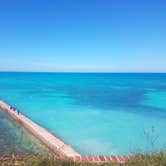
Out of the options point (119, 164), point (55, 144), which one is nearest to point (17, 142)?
point (55, 144)

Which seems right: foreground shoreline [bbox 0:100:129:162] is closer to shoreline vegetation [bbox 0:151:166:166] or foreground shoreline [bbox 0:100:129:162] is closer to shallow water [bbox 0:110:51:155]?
shallow water [bbox 0:110:51:155]

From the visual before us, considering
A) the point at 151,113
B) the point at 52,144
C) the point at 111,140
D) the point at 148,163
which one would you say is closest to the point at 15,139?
the point at 52,144

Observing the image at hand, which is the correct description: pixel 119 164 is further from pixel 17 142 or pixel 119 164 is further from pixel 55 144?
pixel 17 142

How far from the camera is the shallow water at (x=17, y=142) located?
1117 cm

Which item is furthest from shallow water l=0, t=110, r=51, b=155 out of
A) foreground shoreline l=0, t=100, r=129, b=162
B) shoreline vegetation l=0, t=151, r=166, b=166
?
shoreline vegetation l=0, t=151, r=166, b=166

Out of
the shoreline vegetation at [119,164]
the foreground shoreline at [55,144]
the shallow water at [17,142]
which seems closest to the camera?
the shoreline vegetation at [119,164]

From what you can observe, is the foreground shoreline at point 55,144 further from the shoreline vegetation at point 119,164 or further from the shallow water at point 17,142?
the shoreline vegetation at point 119,164

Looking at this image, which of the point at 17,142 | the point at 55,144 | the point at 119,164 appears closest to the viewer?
the point at 119,164

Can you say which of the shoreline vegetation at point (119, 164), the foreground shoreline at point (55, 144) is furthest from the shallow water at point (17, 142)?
the shoreline vegetation at point (119, 164)

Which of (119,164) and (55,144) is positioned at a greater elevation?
(119,164)

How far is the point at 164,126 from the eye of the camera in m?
19.2

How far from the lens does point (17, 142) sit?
1259 cm

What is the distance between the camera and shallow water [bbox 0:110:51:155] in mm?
11166

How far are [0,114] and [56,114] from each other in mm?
4580
